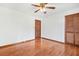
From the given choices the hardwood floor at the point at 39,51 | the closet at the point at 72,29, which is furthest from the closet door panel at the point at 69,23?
the hardwood floor at the point at 39,51

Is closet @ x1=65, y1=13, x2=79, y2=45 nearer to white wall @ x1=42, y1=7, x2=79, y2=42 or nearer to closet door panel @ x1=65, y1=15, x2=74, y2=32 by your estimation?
closet door panel @ x1=65, y1=15, x2=74, y2=32

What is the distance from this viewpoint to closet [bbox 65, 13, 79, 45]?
451cm

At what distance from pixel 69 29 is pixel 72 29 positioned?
17 cm

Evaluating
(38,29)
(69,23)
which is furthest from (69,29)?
(38,29)

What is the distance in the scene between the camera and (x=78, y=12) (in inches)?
173

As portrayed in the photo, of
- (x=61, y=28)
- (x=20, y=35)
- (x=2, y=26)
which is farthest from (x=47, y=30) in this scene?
(x=2, y=26)

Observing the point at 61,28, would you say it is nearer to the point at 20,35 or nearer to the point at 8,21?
the point at 20,35

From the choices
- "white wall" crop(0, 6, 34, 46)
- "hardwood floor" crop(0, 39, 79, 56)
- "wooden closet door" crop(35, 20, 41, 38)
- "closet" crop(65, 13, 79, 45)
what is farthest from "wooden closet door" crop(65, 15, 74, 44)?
"wooden closet door" crop(35, 20, 41, 38)

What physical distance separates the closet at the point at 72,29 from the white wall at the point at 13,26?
7.12ft

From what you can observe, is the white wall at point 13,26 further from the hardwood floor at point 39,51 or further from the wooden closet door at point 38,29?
the wooden closet door at point 38,29

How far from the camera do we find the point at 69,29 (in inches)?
192

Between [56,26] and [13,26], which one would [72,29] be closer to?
[56,26]

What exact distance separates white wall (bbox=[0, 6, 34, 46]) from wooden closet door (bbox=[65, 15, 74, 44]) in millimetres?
2167

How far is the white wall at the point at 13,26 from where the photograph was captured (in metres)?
4.16
